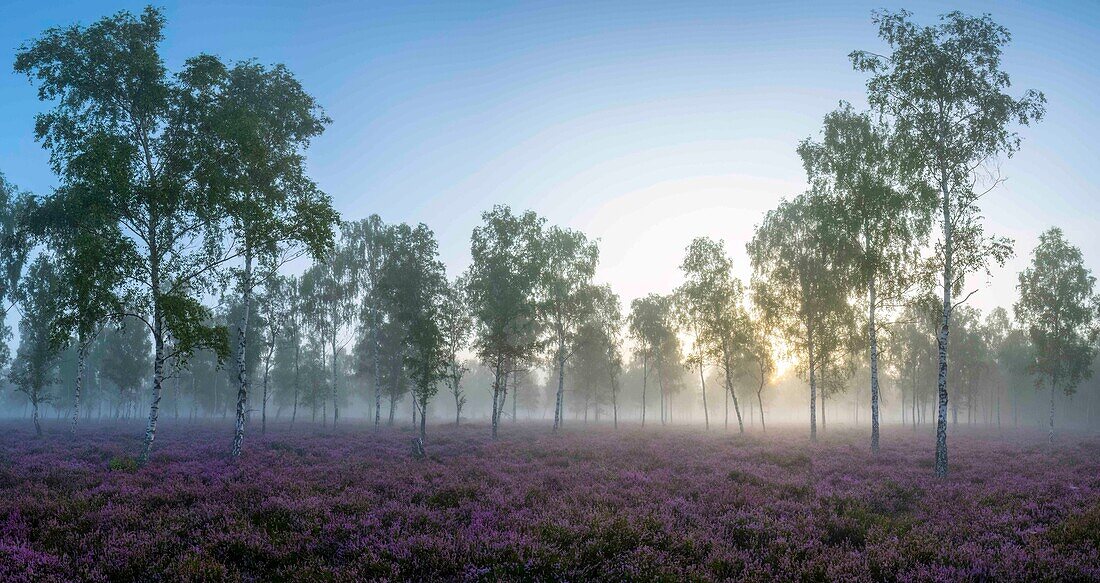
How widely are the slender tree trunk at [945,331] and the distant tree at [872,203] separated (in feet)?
2.73

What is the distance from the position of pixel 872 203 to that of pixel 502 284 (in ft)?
74.5

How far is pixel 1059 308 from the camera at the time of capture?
126 feet

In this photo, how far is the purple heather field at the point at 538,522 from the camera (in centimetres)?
827

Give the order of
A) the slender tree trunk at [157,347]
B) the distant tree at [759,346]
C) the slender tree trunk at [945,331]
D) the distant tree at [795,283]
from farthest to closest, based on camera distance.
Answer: the distant tree at [759,346] → the distant tree at [795,283] → the slender tree trunk at [945,331] → the slender tree trunk at [157,347]

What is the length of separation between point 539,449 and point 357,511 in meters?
14.7

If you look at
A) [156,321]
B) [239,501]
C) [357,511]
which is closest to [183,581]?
[357,511]

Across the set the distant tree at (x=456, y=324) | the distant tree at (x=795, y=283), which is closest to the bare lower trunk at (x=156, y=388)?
the distant tree at (x=456, y=324)

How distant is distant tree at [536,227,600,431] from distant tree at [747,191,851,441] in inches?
557

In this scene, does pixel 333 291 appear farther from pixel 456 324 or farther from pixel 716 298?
pixel 716 298

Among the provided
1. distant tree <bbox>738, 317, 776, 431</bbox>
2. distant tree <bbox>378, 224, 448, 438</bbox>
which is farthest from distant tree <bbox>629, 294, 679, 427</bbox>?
distant tree <bbox>378, 224, 448, 438</bbox>

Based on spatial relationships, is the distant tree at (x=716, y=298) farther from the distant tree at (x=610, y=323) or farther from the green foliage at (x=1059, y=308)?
the green foliage at (x=1059, y=308)

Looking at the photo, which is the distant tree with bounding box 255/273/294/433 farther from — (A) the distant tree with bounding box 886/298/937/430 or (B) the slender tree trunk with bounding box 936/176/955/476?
(A) the distant tree with bounding box 886/298/937/430

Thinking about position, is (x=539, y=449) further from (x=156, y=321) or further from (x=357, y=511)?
(x=156, y=321)

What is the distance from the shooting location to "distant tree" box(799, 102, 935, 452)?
22.1 metres
